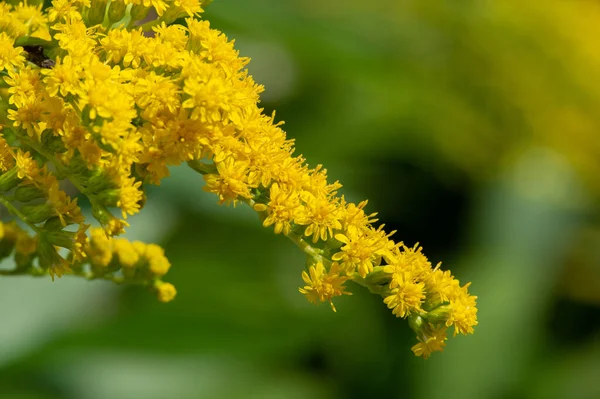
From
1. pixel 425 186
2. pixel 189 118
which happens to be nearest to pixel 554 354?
pixel 425 186

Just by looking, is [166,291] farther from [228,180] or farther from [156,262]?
[228,180]

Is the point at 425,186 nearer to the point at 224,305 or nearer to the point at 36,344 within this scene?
the point at 224,305

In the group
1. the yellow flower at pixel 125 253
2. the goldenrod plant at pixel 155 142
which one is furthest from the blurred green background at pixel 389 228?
the goldenrod plant at pixel 155 142

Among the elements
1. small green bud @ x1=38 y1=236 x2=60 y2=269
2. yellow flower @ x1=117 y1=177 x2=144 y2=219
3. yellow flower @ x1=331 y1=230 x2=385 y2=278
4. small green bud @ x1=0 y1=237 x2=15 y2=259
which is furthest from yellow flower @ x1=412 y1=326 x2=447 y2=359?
small green bud @ x1=0 y1=237 x2=15 y2=259

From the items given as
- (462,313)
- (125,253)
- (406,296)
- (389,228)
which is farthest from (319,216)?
(389,228)

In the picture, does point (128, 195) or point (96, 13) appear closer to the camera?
point (128, 195)

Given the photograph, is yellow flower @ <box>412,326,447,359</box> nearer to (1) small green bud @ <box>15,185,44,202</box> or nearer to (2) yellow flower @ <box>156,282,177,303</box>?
(2) yellow flower @ <box>156,282,177,303</box>

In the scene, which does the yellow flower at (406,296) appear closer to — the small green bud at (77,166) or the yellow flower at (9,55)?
the small green bud at (77,166)
